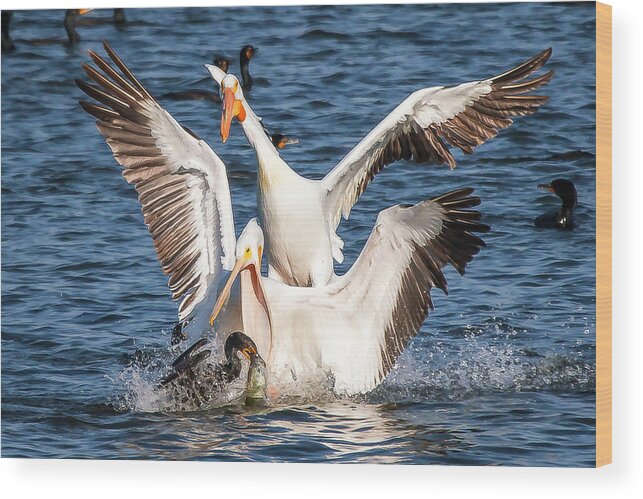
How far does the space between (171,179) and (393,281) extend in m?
1.01

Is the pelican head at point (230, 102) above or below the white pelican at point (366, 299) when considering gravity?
above

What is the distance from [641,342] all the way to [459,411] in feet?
2.54

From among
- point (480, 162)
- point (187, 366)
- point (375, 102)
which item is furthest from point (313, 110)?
point (187, 366)

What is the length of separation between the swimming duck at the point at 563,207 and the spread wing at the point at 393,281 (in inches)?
10.6

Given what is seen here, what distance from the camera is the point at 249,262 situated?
6.82m

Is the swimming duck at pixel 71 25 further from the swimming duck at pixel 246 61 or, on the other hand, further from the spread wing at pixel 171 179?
the swimming duck at pixel 246 61

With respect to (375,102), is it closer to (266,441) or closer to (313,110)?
(313,110)

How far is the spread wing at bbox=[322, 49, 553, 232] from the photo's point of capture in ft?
22.0

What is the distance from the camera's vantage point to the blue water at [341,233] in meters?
6.64

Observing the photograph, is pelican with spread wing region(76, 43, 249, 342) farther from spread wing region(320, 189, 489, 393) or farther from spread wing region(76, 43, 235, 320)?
spread wing region(320, 189, 489, 393)

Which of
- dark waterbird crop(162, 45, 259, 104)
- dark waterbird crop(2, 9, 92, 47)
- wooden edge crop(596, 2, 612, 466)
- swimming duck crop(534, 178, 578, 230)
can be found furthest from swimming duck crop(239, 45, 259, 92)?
wooden edge crop(596, 2, 612, 466)

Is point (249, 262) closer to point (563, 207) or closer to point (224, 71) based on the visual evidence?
point (224, 71)

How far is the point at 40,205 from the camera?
7.17 meters

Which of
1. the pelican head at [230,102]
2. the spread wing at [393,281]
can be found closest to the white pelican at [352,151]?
the pelican head at [230,102]
